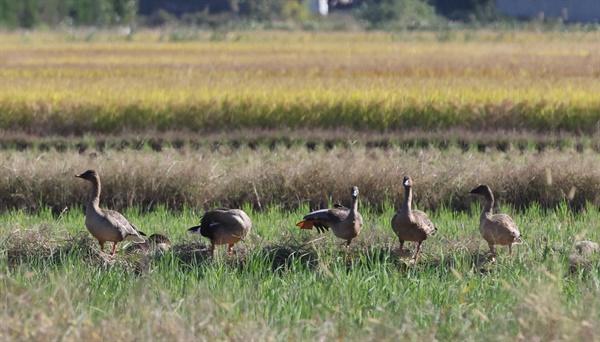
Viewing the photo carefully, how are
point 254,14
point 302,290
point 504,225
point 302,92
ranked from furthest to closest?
point 254,14
point 302,92
point 504,225
point 302,290

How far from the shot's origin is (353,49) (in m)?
35.2

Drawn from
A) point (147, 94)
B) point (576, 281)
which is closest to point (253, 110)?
point (147, 94)

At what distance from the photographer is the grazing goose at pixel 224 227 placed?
791 centimetres

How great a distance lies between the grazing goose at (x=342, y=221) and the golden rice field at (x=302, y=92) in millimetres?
8833

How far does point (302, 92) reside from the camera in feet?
61.5

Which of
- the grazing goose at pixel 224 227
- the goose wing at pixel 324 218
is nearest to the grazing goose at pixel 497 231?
the goose wing at pixel 324 218

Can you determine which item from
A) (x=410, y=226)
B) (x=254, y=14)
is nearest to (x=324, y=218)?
(x=410, y=226)

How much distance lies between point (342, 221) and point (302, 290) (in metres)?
1.61

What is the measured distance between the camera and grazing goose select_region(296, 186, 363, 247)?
8055 millimetres

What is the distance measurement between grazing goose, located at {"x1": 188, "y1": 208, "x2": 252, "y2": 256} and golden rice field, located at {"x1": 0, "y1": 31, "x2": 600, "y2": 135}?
9268 millimetres

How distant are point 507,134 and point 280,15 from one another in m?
69.0

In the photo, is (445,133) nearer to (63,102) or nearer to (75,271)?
(63,102)

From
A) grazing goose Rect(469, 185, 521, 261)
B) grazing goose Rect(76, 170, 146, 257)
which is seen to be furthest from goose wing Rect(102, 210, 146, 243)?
A: grazing goose Rect(469, 185, 521, 261)

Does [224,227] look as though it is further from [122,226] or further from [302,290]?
[302,290]
